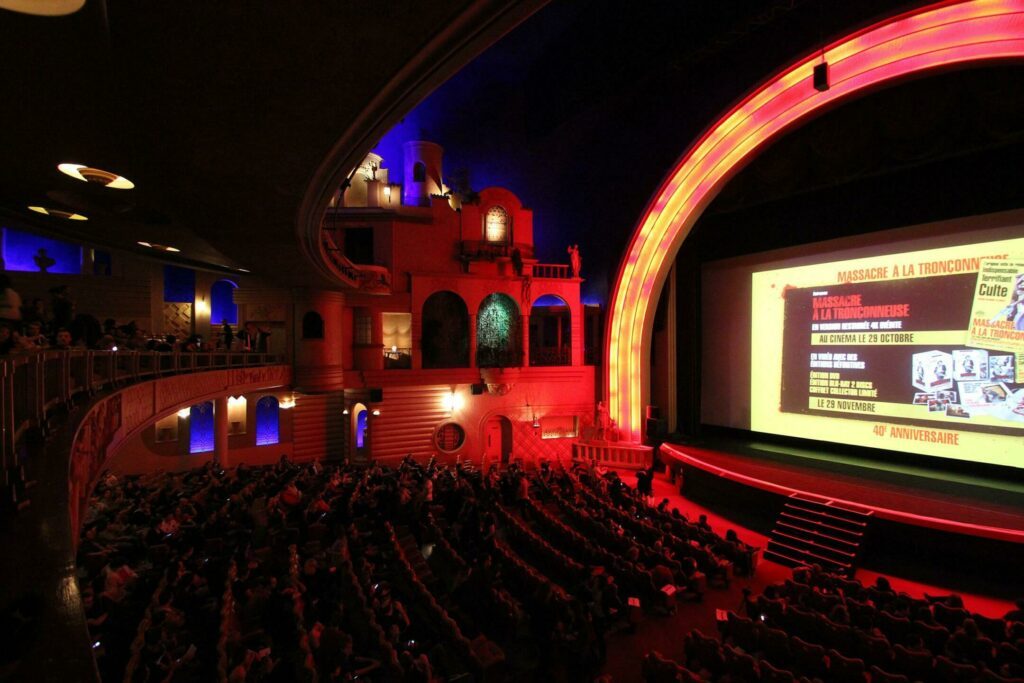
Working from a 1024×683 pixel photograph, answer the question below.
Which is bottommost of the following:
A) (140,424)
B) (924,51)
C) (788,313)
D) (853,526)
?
(853,526)

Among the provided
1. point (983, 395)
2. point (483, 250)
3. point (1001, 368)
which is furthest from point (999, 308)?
point (483, 250)

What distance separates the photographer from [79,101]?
471 centimetres

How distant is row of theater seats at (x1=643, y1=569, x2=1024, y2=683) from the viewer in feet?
19.0

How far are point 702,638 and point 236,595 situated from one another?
689 cm

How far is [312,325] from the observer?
1792cm

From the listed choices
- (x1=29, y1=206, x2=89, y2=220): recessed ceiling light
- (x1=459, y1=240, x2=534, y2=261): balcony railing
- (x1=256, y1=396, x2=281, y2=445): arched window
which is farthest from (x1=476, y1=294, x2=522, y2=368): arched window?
(x1=29, y1=206, x2=89, y2=220): recessed ceiling light

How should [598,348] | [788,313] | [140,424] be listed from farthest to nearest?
[598,348], [788,313], [140,424]

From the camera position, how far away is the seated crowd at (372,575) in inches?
241

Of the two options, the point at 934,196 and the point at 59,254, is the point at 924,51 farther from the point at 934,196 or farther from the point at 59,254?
the point at 59,254

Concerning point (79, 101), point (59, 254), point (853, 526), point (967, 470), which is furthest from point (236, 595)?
point (967, 470)

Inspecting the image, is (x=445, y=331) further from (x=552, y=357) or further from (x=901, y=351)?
(x=901, y=351)

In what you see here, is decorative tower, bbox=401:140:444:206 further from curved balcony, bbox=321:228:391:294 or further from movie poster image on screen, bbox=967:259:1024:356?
movie poster image on screen, bbox=967:259:1024:356

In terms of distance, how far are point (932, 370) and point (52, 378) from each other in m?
17.0

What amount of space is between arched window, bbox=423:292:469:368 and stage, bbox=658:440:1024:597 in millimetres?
10667
